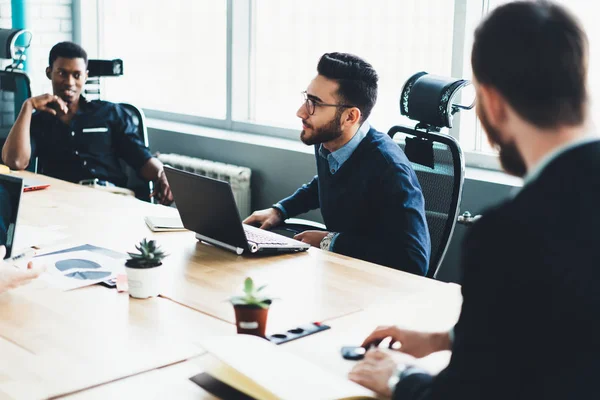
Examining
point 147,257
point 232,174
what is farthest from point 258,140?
point 147,257

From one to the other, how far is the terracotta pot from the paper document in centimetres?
62

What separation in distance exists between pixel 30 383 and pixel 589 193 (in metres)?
1.04

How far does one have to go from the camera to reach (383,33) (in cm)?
392

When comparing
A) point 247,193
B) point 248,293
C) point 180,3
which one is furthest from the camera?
point 180,3

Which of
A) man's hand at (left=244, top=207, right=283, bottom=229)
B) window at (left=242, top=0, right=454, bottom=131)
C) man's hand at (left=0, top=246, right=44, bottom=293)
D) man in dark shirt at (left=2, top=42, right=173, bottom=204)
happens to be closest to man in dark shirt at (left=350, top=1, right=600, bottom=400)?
man's hand at (left=0, top=246, right=44, bottom=293)

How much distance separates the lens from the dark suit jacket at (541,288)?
1028 mm

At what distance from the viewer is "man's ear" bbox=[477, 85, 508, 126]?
112 cm

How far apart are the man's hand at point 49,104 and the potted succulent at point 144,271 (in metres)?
2.20

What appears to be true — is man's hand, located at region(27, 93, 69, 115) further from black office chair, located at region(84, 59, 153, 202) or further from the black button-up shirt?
black office chair, located at region(84, 59, 153, 202)

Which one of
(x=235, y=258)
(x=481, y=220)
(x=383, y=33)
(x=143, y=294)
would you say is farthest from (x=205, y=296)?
(x=383, y=33)

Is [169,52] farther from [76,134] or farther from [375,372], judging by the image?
[375,372]

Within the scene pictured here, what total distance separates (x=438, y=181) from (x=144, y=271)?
1199mm

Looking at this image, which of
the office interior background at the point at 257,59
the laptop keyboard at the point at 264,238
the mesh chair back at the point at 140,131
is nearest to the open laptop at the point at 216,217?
the laptop keyboard at the point at 264,238

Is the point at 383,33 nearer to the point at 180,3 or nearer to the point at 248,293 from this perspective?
the point at 180,3
